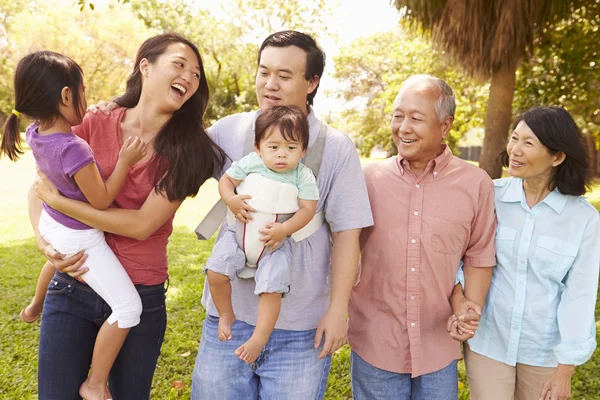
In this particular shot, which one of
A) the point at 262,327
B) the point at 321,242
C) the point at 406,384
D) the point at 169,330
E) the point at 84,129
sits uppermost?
the point at 84,129

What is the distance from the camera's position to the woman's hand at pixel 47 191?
213 centimetres

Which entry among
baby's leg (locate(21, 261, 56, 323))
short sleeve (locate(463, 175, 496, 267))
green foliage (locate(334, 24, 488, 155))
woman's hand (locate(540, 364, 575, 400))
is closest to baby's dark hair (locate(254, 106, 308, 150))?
short sleeve (locate(463, 175, 496, 267))

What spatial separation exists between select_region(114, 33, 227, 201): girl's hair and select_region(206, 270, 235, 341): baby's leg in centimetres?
39

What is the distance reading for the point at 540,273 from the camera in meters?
2.45

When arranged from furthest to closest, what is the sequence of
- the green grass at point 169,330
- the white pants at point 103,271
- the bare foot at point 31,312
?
the green grass at point 169,330
the bare foot at point 31,312
the white pants at point 103,271

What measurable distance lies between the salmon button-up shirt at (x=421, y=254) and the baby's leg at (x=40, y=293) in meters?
1.53

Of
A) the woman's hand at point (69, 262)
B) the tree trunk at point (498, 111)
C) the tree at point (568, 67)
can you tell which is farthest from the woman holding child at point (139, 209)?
the tree at point (568, 67)

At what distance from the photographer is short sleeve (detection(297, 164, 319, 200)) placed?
83.9 inches

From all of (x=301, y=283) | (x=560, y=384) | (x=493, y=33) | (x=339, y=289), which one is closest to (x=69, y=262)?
(x=301, y=283)

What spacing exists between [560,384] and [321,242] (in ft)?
4.27

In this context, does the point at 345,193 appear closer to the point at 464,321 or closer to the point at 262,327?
the point at 262,327

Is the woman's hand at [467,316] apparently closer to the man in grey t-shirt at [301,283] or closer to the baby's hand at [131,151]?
the man in grey t-shirt at [301,283]

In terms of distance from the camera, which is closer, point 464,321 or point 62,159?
point 62,159

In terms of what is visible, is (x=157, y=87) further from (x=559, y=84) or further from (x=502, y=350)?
(x=559, y=84)
